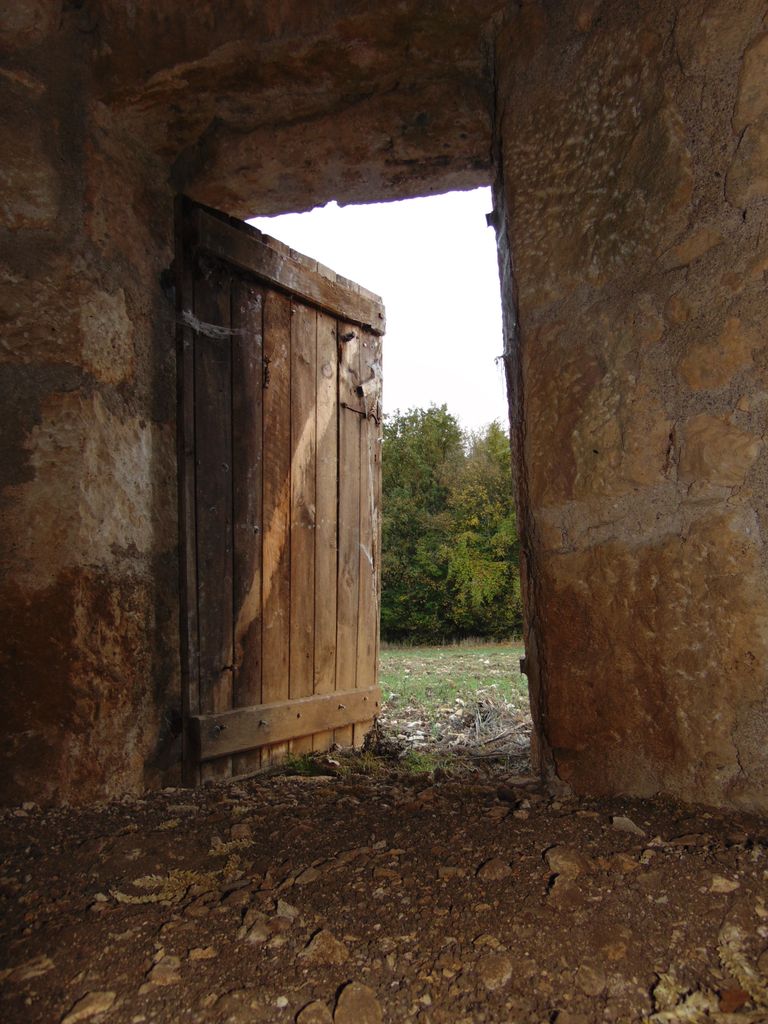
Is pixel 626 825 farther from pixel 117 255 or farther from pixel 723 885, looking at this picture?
pixel 117 255

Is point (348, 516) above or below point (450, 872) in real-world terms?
above

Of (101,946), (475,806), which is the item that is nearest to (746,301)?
(475,806)

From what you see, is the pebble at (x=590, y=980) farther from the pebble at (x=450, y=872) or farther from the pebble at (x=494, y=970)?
the pebble at (x=450, y=872)

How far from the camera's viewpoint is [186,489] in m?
2.07

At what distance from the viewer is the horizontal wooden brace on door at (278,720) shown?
6.71 ft

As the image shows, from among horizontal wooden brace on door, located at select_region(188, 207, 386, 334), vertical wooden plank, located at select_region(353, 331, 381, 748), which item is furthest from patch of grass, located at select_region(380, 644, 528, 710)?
horizontal wooden brace on door, located at select_region(188, 207, 386, 334)

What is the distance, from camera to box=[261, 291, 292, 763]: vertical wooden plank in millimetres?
2357

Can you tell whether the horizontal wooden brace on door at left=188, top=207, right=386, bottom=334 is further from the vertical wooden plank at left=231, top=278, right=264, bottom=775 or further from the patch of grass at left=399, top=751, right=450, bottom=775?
the patch of grass at left=399, top=751, right=450, bottom=775

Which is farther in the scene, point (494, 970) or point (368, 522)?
point (368, 522)

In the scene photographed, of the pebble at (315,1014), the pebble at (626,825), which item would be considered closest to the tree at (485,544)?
the pebble at (626,825)

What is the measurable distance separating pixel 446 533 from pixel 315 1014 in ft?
34.1

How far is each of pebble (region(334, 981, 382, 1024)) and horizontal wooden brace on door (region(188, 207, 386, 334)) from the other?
1979 mm

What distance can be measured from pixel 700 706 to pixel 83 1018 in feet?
3.54

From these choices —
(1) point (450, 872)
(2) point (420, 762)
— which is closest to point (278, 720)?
(2) point (420, 762)
